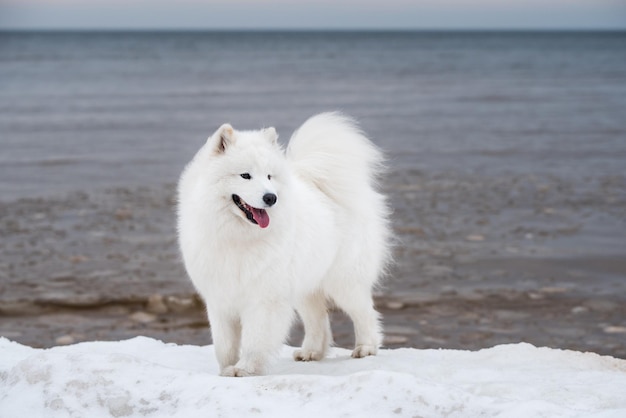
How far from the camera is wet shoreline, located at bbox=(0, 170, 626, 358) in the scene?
7105mm

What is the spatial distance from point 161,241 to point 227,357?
5372 millimetres

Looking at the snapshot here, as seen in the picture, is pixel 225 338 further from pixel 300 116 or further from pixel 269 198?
pixel 300 116

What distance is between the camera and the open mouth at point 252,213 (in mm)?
4047

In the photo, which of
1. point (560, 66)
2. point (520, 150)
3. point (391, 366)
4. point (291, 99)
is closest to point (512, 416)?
point (391, 366)

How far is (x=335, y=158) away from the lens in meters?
5.00

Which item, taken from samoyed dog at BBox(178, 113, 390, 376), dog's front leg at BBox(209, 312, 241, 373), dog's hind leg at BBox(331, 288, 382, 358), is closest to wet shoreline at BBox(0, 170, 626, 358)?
dog's hind leg at BBox(331, 288, 382, 358)

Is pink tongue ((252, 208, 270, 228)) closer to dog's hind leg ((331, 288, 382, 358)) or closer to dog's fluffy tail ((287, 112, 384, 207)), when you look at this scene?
dog's fluffy tail ((287, 112, 384, 207))

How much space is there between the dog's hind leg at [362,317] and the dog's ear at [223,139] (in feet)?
4.48

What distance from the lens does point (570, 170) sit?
14086 millimetres

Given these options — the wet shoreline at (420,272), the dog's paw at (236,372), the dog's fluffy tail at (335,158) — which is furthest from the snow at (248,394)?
the wet shoreline at (420,272)

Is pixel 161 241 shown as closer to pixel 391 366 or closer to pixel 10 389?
pixel 391 366

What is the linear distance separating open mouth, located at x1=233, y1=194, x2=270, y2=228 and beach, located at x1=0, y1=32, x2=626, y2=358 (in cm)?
305

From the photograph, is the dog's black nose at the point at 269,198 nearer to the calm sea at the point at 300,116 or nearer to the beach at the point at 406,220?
the beach at the point at 406,220

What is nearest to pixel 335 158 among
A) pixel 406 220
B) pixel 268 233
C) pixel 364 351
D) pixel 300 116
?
pixel 268 233
